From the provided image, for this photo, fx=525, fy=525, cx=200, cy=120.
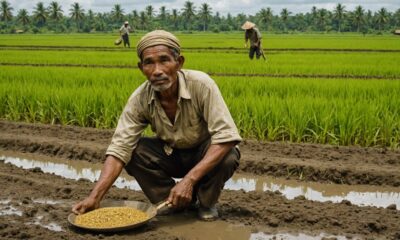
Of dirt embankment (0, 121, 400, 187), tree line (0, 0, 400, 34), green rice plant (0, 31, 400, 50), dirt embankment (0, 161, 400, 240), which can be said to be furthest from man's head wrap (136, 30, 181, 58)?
tree line (0, 0, 400, 34)

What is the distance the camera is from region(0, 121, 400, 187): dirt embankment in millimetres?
4141

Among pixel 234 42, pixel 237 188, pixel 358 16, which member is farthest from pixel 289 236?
pixel 358 16

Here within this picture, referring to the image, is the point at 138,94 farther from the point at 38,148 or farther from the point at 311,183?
the point at 38,148

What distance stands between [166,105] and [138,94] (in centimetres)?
18

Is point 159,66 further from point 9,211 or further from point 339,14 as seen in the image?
point 339,14

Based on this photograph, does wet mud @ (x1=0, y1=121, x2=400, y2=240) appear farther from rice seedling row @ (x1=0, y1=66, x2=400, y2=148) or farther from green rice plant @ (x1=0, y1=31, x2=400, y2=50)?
green rice plant @ (x1=0, y1=31, x2=400, y2=50)

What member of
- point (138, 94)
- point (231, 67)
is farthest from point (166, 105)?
point (231, 67)

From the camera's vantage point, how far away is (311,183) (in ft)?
13.6

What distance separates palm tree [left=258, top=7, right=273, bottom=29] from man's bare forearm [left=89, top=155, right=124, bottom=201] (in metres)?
78.0

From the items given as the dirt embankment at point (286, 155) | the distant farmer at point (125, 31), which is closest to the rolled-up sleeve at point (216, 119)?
the dirt embankment at point (286, 155)

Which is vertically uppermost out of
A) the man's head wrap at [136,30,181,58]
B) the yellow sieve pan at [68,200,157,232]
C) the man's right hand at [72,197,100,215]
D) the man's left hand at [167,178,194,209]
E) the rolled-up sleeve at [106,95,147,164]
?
the man's head wrap at [136,30,181,58]

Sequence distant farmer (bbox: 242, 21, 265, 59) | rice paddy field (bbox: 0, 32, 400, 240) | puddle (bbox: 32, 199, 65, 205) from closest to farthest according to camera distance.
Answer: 1. rice paddy field (bbox: 0, 32, 400, 240)
2. puddle (bbox: 32, 199, 65, 205)
3. distant farmer (bbox: 242, 21, 265, 59)

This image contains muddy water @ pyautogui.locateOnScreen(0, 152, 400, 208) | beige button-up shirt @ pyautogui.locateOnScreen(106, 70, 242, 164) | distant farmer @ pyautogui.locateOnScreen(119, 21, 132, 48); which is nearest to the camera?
beige button-up shirt @ pyautogui.locateOnScreen(106, 70, 242, 164)

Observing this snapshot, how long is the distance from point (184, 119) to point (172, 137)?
145 millimetres
